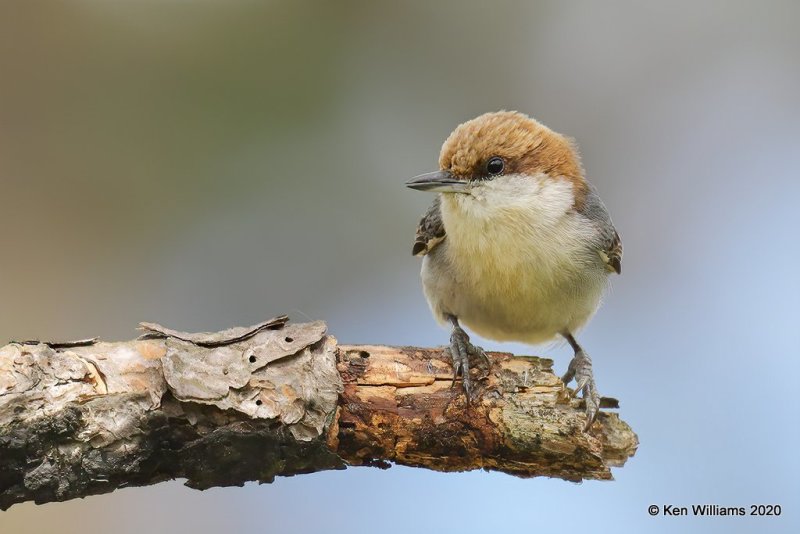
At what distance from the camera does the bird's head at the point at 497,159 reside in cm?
274

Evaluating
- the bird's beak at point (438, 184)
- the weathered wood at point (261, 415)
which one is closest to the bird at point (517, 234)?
the bird's beak at point (438, 184)

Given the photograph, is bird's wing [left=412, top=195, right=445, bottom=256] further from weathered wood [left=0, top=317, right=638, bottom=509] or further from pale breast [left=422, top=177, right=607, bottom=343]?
weathered wood [left=0, top=317, right=638, bottom=509]

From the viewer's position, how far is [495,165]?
2.78 meters

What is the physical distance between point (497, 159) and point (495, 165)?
0.02 metres

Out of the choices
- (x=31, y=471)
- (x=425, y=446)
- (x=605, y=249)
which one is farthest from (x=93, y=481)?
(x=605, y=249)

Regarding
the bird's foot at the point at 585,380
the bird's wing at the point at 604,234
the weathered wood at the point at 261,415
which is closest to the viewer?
the weathered wood at the point at 261,415

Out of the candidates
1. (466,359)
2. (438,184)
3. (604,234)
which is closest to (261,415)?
(466,359)

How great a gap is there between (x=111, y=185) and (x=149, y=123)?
34cm

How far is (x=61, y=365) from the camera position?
187 cm

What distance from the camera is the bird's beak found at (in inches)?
107

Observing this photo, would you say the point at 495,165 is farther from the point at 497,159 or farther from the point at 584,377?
the point at 584,377

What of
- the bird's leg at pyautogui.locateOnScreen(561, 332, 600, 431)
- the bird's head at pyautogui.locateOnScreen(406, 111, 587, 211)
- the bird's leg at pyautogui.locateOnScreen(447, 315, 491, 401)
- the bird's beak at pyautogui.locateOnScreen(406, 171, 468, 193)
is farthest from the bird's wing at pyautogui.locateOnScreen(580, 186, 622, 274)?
the bird's leg at pyautogui.locateOnScreen(447, 315, 491, 401)

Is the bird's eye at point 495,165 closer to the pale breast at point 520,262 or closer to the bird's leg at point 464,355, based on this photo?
the pale breast at point 520,262

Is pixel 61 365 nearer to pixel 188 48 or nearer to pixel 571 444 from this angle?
pixel 571 444
